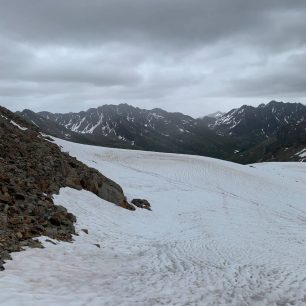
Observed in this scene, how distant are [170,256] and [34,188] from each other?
836cm

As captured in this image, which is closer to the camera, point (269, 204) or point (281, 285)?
point (281, 285)

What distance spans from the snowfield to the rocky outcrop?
80 centimetres

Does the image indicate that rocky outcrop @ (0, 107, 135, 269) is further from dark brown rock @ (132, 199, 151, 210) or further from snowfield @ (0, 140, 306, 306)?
dark brown rock @ (132, 199, 151, 210)

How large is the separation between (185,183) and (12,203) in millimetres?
29878

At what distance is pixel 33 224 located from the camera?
1742 centimetres

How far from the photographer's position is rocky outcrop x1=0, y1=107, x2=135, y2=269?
53.3 ft

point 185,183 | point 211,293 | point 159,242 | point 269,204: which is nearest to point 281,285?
point 211,293

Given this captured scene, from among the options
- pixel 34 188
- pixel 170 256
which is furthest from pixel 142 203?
pixel 170 256

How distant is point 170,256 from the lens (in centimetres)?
1852

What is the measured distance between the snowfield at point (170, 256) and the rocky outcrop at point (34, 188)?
0.80m

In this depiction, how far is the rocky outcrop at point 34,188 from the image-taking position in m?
16.2

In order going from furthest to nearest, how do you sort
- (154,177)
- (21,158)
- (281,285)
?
(154,177) < (21,158) < (281,285)

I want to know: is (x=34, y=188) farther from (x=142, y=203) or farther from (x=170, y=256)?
(x=142, y=203)

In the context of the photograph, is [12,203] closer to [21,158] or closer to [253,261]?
[21,158]
